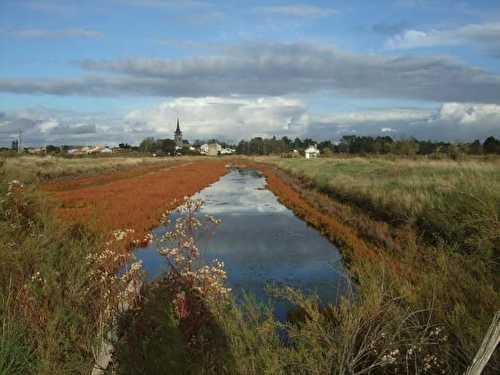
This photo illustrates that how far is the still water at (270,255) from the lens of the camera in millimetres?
9696

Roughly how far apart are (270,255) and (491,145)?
6492 centimetres

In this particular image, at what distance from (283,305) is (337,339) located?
3.88 m

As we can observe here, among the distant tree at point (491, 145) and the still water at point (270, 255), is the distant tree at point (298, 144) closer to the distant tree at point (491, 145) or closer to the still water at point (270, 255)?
the distant tree at point (491, 145)

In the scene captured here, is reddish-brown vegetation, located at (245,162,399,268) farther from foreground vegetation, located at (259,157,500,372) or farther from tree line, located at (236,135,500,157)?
tree line, located at (236,135,500,157)

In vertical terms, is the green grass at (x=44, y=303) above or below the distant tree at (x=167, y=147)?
below

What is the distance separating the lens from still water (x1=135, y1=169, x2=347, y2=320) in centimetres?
970

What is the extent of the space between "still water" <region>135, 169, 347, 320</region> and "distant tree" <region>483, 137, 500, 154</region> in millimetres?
53237

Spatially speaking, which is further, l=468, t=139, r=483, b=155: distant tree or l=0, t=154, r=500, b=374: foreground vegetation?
l=468, t=139, r=483, b=155: distant tree

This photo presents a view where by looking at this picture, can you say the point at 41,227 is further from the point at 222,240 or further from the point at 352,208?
the point at 352,208

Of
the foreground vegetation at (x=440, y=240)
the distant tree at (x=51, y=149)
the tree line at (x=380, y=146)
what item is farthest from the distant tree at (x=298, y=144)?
the foreground vegetation at (x=440, y=240)

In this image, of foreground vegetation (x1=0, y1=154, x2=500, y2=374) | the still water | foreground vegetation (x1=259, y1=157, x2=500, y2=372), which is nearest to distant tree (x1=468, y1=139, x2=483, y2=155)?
foreground vegetation (x1=259, y1=157, x2=500, y2=372)

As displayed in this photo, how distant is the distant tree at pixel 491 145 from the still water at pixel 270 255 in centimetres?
5324

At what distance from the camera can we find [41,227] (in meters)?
8.26

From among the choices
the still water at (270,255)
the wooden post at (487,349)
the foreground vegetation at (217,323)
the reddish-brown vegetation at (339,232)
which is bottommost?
the still water at (270,255)
